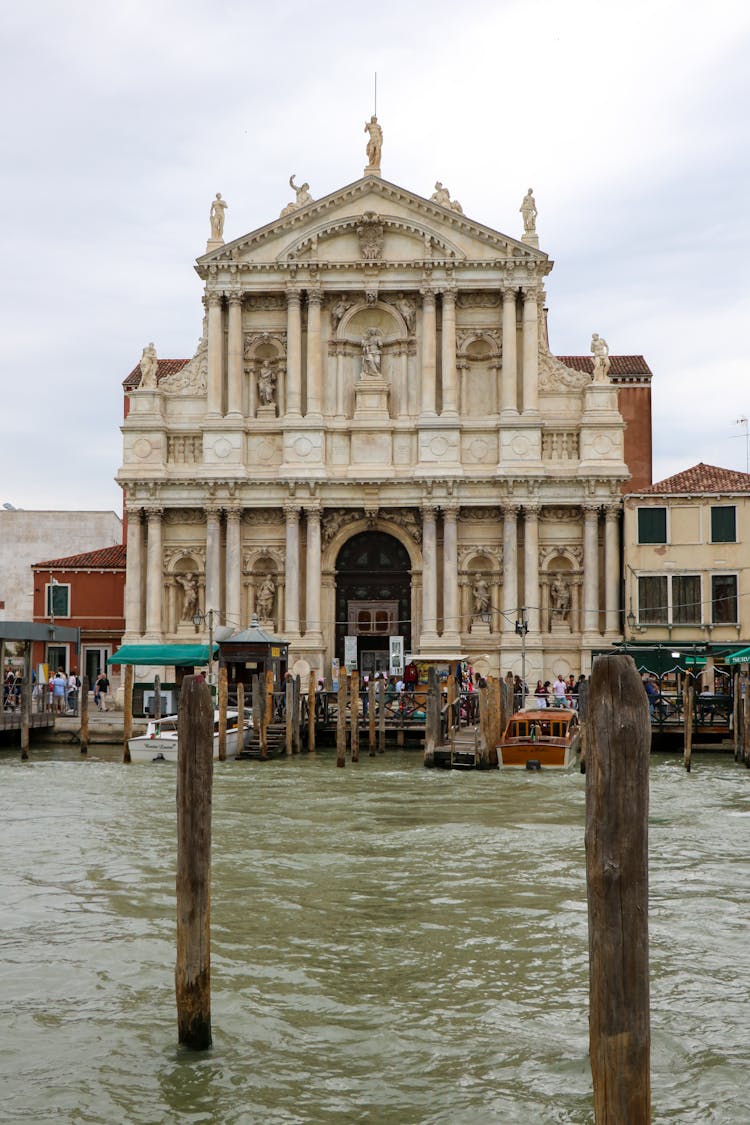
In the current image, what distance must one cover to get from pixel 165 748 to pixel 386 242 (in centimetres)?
1711

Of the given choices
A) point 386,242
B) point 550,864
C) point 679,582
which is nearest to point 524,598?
point 679,582

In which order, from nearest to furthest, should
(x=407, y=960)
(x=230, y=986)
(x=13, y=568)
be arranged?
(x=230, y=986)
(x=407, y=960)
(x=13, y=568)

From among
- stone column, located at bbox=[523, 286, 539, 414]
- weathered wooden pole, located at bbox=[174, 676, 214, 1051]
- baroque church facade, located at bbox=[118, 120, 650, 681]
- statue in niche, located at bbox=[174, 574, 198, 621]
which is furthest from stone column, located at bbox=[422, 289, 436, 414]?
weathered wooden pole, located at bbox=[174, 676, 214, 1051]

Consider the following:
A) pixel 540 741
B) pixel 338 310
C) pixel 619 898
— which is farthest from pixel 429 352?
pixel 619 898

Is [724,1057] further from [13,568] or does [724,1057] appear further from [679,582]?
[13,568]

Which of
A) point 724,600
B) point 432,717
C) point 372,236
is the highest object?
point 372,236

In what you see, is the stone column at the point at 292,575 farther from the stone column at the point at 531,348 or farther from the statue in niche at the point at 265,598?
the stone column at the point at 531,348

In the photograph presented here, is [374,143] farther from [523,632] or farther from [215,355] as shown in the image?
[523,632]

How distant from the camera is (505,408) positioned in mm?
35531

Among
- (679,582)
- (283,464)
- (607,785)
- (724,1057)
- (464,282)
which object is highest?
(464,282)

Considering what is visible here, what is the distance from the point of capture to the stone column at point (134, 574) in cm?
3584

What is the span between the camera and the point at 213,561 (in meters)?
35.6

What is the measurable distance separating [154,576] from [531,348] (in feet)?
38.9

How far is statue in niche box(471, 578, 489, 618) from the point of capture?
3544 centimetres
